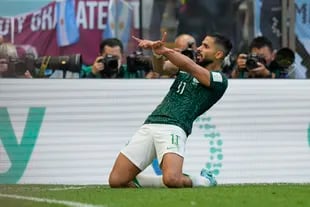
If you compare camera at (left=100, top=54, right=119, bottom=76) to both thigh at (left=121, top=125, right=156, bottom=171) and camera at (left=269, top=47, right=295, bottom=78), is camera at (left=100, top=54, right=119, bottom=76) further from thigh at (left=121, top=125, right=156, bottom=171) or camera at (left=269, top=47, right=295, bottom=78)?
thigh at (left=121, top=125, right=156, bottom=171)

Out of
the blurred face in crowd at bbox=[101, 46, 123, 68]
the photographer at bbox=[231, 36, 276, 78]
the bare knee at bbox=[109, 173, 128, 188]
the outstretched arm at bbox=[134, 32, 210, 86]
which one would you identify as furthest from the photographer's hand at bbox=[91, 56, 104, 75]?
the outstretched arm at bbox=[134, 32, 210, 86]

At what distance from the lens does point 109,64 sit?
12570 mm

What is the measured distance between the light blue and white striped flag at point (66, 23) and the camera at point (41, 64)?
477 mm

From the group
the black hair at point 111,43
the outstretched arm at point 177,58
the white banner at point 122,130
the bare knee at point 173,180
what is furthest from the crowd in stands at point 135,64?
the bare knee at point 173,180

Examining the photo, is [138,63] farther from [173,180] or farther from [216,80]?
[173,180]

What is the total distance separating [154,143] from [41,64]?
366 centimetres

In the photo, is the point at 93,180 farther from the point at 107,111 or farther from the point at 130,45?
the point at 130,45

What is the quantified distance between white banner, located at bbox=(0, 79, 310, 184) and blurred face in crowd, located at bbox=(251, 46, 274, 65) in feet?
2.45

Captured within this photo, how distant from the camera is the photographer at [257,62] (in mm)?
12578

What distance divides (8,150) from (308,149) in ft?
12.6

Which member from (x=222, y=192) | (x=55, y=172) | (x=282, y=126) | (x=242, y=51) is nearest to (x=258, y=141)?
(x=282, y=126)

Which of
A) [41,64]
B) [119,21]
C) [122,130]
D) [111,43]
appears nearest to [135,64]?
[111,43]

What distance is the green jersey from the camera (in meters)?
9.43

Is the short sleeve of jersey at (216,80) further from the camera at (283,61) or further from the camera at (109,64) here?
the camera at (283,61)
